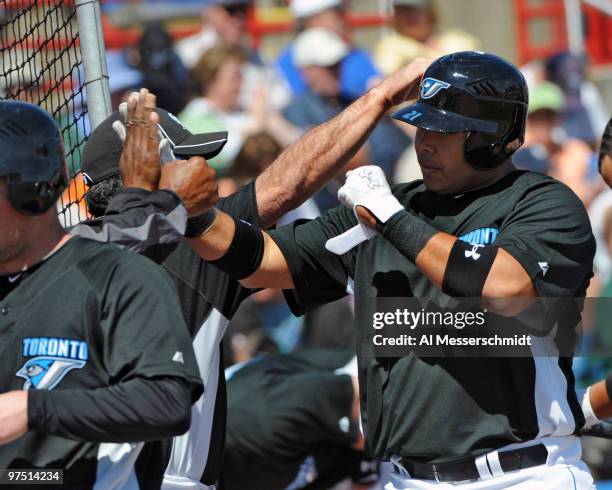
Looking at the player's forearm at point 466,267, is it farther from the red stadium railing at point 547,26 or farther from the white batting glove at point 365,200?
the red stadium railing at point 547,26

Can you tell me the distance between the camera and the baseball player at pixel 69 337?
268 centimetres

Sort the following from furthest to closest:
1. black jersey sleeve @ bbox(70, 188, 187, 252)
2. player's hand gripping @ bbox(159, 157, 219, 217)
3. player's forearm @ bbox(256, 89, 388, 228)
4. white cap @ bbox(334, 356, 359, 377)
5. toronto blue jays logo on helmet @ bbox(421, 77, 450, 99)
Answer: white cap @ bbox(334, 356, 359, 377), player's forearm @ bbox(256, 89, 388, 228), toronto blue jays logo on helmet @ bbox(421, 77, 450, 99), player's hand gripping @ bbox(159, 157, 219, 217), black jersey sleeve @ bbox(70, 188, 187, 252)

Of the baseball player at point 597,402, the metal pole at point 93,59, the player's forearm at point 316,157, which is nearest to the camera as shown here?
the baseball player at point 597,402

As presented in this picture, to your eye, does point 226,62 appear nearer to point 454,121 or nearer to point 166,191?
point 454,121

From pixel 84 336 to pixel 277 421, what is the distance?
3566 mm

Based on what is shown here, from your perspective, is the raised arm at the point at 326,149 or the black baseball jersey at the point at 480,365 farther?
the raised arm at the point at 326,149

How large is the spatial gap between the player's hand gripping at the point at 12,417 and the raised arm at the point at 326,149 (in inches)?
70.9

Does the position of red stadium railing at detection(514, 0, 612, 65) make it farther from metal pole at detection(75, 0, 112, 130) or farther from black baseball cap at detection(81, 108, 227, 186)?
black baseball cap at detection(81, 108, 227, 186)

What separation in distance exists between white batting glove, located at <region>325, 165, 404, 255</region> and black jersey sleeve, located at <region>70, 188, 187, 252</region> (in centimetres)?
76

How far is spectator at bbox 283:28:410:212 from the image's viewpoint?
8.89 meters

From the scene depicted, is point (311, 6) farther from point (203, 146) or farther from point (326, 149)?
point (203, 146)

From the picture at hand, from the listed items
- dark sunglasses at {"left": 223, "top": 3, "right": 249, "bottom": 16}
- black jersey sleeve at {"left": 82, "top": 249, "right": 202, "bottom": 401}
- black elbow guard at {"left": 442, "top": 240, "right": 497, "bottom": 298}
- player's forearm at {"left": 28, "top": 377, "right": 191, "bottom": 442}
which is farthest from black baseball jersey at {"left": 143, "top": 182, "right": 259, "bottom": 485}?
dark sunglasses at {"left": 223, "top": 3, "right": 249, "bottom": 16}

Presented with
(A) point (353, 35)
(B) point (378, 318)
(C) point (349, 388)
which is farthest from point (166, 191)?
(A) point (353, 35)

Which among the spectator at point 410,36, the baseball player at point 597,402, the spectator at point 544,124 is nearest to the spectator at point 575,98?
the spectator at point 544,124
